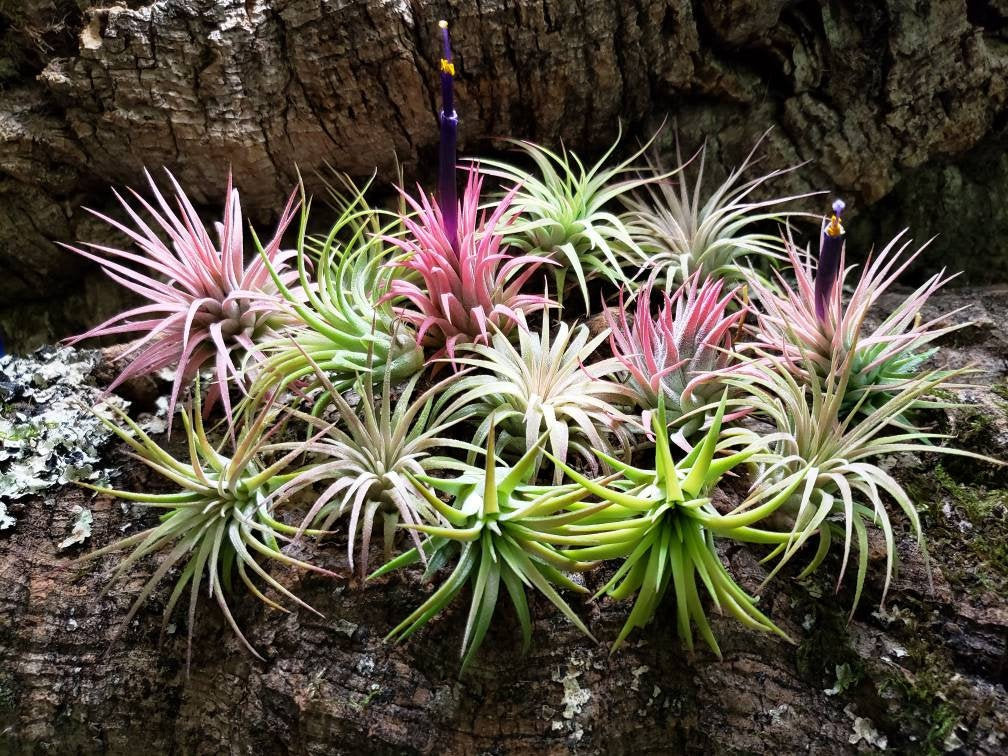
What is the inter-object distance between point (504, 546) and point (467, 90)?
1.37 metres

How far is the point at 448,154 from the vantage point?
1.56 m

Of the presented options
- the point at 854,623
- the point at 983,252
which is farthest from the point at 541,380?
the point at 983,252

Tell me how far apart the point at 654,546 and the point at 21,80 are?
217 centimetres

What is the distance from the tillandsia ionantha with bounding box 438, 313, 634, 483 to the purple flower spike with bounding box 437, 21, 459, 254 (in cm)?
26

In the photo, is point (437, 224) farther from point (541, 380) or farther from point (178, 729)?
point (178, 729)

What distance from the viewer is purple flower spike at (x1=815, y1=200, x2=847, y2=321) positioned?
142 cm

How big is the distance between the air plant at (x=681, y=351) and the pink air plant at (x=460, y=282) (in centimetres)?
21

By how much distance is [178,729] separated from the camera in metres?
1.43

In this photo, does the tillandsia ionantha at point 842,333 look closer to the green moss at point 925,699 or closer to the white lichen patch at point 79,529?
the green moss at point 925,699

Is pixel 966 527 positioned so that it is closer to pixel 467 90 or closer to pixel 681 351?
pixel 681 351

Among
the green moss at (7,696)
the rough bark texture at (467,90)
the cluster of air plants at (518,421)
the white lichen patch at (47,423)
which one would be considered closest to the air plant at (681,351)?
the cluster of air plants at (518,421)

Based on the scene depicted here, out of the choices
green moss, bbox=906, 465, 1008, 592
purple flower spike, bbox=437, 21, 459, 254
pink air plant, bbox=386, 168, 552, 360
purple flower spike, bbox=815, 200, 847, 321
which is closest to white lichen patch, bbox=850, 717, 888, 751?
green moss, bbox=906, 465, 1008, 592

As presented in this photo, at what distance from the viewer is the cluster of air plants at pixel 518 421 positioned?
123 cm

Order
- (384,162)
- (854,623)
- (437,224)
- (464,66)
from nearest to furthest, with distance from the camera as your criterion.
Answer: (854,623), (437,224), (464,66), (384,162)
